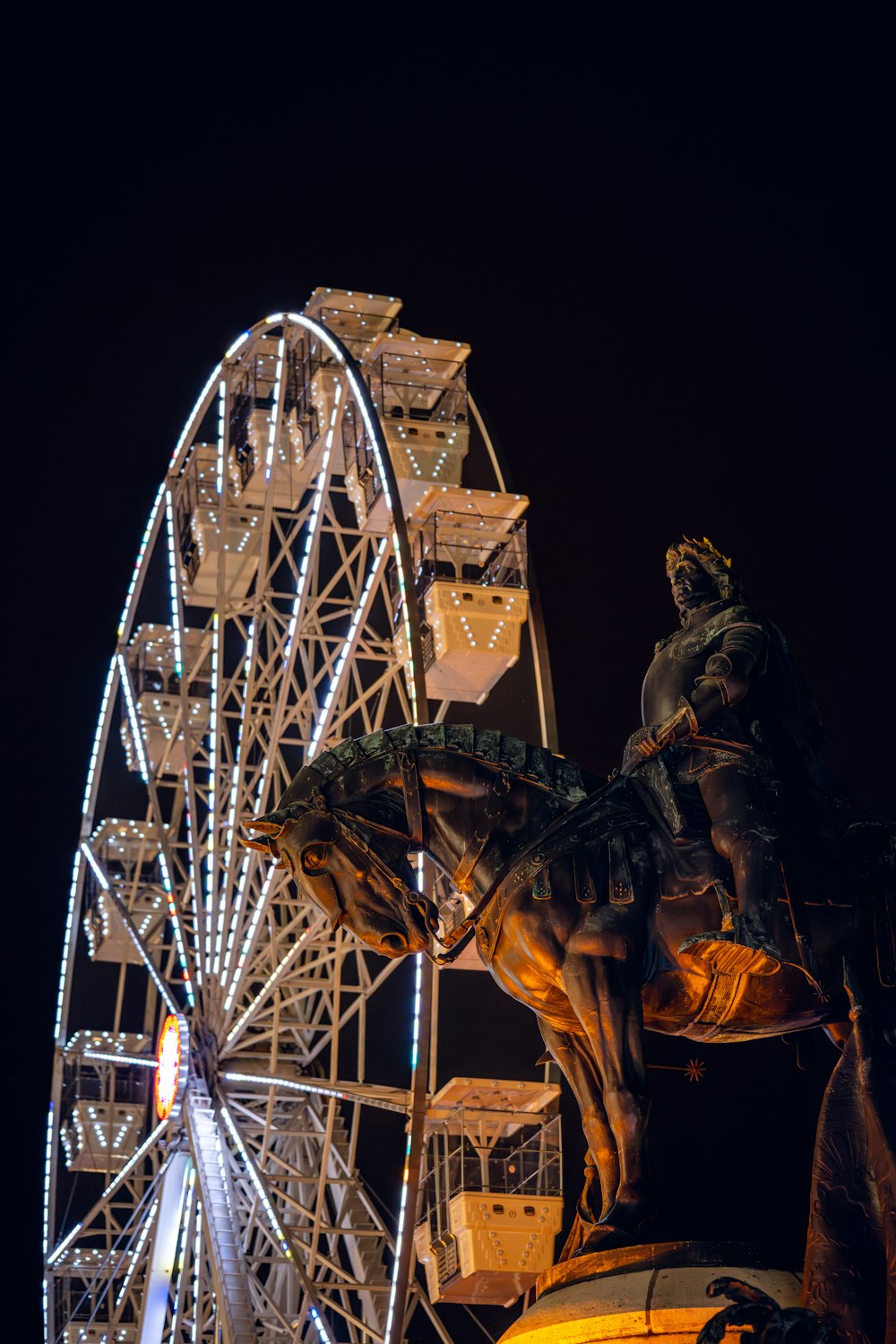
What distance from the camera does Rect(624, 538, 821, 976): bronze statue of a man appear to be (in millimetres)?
6953

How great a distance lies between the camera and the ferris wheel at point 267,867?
1413 cm

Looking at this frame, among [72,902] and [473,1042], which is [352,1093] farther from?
[72,902]

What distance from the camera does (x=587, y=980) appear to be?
704 centimetres

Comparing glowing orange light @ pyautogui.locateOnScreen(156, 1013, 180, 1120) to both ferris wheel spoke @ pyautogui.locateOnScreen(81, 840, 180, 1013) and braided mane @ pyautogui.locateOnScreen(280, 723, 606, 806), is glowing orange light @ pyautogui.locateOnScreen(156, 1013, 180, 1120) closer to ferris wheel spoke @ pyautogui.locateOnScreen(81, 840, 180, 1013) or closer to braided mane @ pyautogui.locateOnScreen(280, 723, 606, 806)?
ferris wheel spoke @ pyautogui.locateOnScreen(81, 840, 180, 1013)

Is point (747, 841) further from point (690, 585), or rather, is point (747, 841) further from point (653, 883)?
point (690, 585)

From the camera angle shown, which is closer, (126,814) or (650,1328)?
(650,1328)

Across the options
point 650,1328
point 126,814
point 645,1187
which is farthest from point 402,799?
point 126,814

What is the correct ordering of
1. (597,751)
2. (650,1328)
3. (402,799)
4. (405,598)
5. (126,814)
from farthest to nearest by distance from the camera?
(126,814), (597,751), (405,598), (402,799), (650,1328)

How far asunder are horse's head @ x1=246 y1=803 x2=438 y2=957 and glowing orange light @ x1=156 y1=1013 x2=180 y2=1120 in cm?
818

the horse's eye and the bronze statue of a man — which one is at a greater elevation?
the bronze statue of a man

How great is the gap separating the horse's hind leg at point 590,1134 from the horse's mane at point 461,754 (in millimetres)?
929

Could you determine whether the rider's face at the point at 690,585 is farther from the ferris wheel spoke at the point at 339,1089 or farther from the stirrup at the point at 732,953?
the ferris wheel spoke at the point at 339,1089

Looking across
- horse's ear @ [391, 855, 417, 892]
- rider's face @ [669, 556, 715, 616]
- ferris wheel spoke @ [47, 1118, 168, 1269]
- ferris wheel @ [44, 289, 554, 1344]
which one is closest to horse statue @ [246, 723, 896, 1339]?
horse's ear @ [391, 855, 417, 892]

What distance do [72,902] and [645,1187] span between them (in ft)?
40.5
